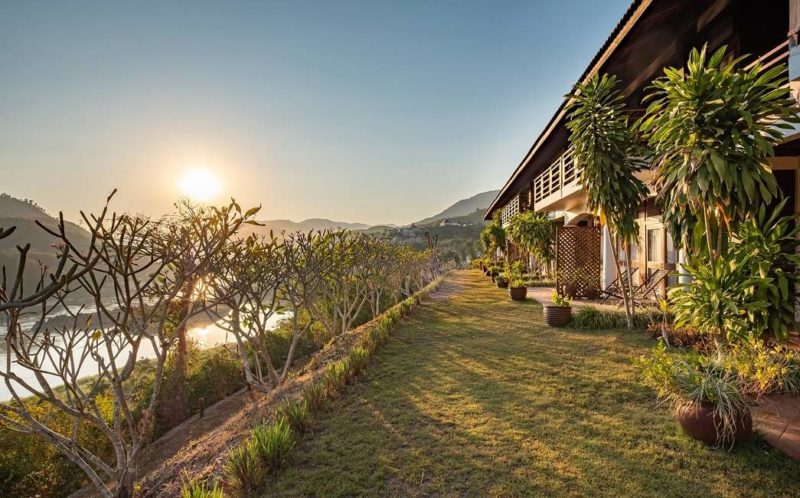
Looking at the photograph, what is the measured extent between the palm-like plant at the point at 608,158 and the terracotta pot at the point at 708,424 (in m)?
4.62

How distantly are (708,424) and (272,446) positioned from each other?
416 centimetres

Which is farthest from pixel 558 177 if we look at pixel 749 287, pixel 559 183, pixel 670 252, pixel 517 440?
pixel 517 440

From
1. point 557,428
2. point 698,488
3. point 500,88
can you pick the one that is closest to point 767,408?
point 698,488

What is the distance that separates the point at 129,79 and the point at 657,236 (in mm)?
13755

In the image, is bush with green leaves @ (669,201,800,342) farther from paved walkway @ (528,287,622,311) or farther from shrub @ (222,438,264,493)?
shrub @ (222,438,264,493)

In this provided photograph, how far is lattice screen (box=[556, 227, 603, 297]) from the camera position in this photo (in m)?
12.2

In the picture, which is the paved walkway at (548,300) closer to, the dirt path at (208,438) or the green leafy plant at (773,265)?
the green leafy plant at (773,265)

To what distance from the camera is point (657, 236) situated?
34.1 ft

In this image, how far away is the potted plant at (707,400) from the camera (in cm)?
364

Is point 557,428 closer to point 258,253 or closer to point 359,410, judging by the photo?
point 359,410

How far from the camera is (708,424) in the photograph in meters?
3.69

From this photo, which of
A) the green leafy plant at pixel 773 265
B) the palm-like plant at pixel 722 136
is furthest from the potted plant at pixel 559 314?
the palm-like plant at pixel 722 136

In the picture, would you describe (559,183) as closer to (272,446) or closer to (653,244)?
(653,244)

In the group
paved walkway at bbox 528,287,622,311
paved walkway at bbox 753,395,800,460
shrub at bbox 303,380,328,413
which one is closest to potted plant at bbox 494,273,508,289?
paved walkway at bbox 528,287,622,311
